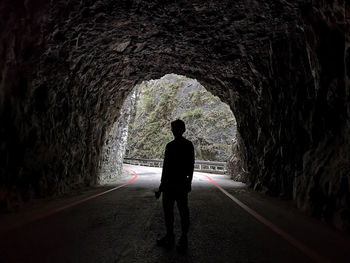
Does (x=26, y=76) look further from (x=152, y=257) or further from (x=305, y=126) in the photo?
(x=305, y=126)

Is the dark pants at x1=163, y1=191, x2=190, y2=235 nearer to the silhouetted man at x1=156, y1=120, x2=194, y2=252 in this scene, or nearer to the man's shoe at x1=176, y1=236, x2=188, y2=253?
the silhouetted man at x1=156, y1=120, x2=194, y2=252

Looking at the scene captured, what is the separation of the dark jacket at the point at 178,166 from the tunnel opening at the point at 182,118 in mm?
30420

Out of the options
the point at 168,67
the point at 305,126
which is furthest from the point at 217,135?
the point at 305,126

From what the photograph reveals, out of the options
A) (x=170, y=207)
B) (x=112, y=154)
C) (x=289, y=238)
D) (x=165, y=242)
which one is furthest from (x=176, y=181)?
(x=112, y=154)

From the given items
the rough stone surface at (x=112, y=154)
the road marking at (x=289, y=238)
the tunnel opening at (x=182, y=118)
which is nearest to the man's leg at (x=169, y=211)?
the road marking at (x=289, y=238)

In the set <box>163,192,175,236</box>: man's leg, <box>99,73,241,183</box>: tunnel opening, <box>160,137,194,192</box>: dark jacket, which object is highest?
<box>99,73,241,183</box>: tunnel opening

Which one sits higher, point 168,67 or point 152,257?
point 168,67

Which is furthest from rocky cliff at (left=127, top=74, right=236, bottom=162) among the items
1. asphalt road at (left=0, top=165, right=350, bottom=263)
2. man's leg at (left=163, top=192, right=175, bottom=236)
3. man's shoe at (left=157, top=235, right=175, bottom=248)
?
man's shoe at (left=157, top=235, right=175, bottom=248)

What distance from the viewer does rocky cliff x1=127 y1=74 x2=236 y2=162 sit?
41.2 m

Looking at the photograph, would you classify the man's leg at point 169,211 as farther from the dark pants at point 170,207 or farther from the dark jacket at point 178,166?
Result: the dark jacket at point 178,166

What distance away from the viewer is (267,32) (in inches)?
372

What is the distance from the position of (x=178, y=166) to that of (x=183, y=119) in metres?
41.5

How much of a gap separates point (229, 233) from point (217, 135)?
1464 inches

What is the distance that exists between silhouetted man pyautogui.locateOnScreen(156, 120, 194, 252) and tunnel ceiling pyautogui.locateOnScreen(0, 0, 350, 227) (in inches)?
125
